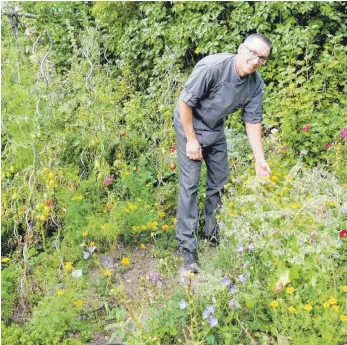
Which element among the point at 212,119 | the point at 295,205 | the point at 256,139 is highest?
the point at 212,119

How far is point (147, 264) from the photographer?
3623 millimetres

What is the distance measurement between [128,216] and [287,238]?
1.49 metres

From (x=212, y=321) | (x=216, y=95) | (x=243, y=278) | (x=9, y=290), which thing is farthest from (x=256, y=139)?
(x=9, y=290)

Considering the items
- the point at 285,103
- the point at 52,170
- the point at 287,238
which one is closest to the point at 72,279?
the point at 52,170

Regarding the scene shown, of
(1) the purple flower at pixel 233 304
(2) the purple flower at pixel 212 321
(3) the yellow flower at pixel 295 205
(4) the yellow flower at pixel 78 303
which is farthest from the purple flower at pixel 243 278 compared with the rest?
(4) the yellow flower at pixel 78 303

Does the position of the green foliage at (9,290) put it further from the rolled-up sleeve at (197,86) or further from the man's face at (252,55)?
the man's face at (252,55)

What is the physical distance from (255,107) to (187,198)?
88 centimetres

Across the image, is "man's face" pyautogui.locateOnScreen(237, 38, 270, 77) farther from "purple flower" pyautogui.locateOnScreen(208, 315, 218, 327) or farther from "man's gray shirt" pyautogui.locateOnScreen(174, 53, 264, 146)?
"purple flower" pyautogui.locateOnScreen(208, 315, 218, 327)

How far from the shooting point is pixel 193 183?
3.43 metres

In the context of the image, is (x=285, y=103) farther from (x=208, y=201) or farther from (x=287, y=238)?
(x=287, y=238)

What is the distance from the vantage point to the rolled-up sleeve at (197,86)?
10.1 ft

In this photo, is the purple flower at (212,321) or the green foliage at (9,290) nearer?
the purple flower at (212,321)

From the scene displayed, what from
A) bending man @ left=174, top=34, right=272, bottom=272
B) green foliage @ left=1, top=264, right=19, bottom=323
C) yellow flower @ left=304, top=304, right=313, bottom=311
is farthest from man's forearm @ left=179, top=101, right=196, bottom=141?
green foliage @ left=1, top=264, right=19, bottom=323

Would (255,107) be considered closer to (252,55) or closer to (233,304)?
(252,55)
